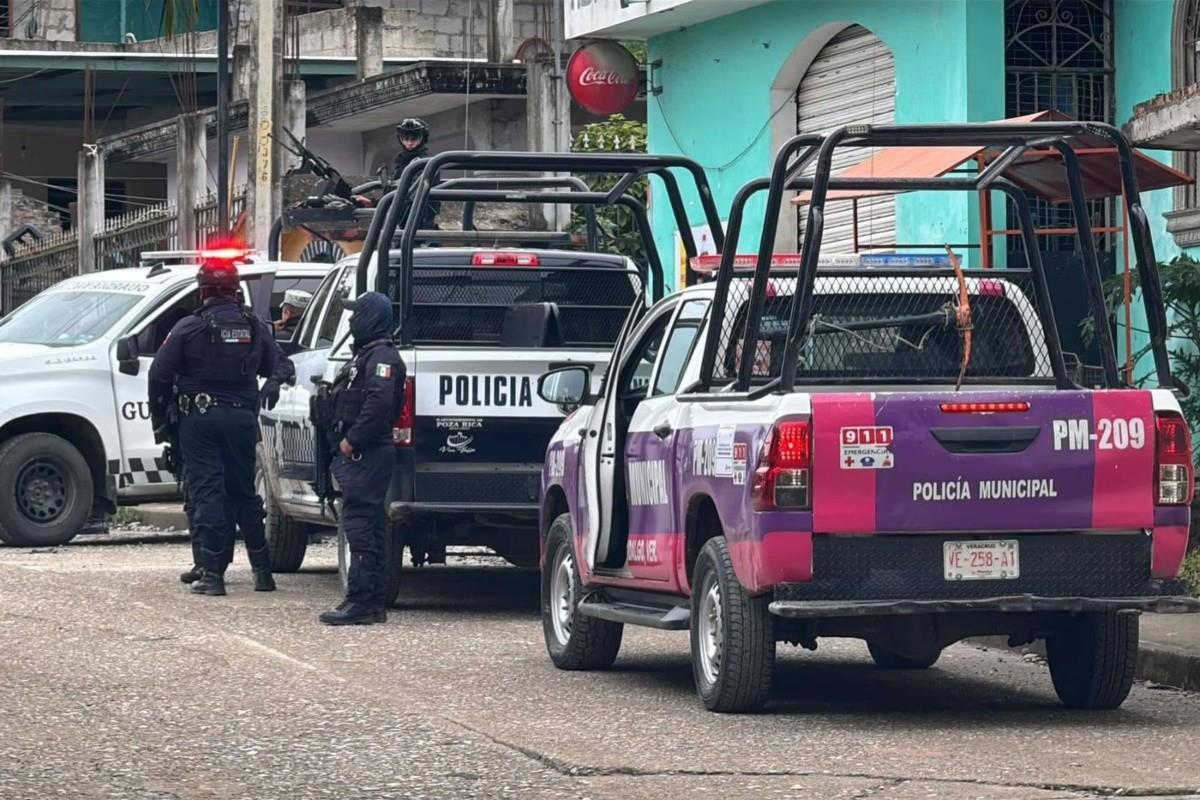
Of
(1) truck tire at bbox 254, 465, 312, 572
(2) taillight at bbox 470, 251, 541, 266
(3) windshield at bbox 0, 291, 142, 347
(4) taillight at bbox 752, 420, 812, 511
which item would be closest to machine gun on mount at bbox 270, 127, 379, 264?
(3) windshield at bbox 0, 291, 142, 347

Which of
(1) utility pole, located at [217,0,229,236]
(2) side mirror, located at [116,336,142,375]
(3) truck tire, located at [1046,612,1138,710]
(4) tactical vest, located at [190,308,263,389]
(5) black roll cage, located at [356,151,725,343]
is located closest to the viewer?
(3) truck tire, located at [1046,612,1138,710]

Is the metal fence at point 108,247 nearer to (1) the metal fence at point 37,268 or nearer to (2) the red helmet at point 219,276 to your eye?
(1) the metal fence at point 37,268

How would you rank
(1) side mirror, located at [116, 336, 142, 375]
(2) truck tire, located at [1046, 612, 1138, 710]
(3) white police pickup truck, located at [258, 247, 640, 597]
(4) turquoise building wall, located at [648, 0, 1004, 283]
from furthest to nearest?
(4) turquoise building wall, located at [648, 0, 1004, 283], (1) side mirror, located at [116, 336, 142, 375], (3) white police pickup truck, located at [258, 247, 640, 597], (2) truck tire, located at [1046, 612, 1138, 710]

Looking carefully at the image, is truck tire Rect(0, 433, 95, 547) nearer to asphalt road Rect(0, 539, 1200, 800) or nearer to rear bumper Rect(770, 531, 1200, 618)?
asphalt road Rect(0, 539, 1200, 800)

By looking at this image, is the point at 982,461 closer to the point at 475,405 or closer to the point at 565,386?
the point at 565,386

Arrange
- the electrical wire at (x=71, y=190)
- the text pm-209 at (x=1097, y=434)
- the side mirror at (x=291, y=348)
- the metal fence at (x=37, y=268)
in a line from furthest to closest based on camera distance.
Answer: the electrical wire at (x=71, y=190)
the metal fence at (x=37, y=268)
the side mirror at (x=291, y=348)
the text pm-209 at (x=1097, y=434)

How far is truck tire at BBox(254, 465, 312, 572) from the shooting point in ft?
51.6

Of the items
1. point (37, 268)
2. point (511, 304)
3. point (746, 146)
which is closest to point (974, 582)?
point (511, 304)

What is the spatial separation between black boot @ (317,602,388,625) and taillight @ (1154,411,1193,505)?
16.5 ft

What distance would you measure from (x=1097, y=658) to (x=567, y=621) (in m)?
2.69

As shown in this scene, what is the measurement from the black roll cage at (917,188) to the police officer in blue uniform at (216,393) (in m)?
4.81

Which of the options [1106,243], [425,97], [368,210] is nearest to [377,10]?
[425,97]

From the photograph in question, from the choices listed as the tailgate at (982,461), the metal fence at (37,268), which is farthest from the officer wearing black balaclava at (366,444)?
the metal fence at (37,268)

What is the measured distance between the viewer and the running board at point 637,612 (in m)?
9.53
